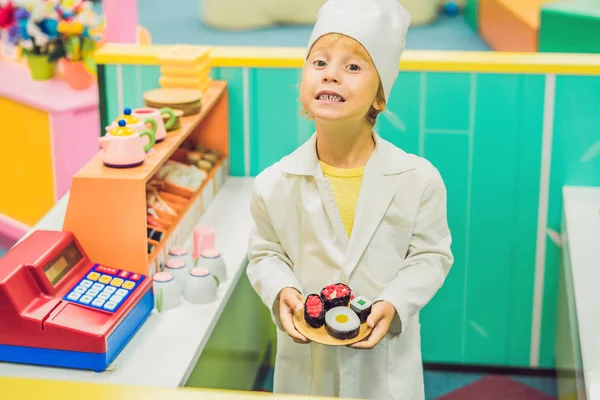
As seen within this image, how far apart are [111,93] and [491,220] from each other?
4.44 ft

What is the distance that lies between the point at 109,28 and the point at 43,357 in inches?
76.7

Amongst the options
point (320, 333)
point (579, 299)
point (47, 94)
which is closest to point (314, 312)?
point (320, 333)

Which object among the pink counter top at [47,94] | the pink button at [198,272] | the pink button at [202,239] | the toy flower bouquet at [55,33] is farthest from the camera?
the toy flower bouquet at [55,33]

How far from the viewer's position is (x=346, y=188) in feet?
6.55

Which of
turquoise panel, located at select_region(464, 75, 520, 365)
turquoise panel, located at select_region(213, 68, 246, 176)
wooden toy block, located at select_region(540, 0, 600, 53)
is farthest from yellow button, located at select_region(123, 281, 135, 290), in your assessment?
wooden toy block, located at select_region(540, 0, 600, 53)

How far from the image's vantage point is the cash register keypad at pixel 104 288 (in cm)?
206

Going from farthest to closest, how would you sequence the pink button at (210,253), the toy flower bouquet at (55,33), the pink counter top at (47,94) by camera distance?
the toy flower bouquet at (55,33) → the pink counter top at (47,94) → the pink button at (210,253)

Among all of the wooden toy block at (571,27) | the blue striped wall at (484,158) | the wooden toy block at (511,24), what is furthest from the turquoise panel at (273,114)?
the wooden toy block at (511,24)

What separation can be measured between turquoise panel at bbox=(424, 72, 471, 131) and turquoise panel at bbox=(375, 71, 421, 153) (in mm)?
35

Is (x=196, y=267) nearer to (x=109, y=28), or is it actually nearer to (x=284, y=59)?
(x=284, y=59)

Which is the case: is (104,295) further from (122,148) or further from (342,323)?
(342,323)

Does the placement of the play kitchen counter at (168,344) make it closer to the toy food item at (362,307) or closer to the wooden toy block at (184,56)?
the toy food item at (362,307)

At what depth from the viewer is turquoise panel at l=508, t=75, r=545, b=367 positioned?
2906 millimetres

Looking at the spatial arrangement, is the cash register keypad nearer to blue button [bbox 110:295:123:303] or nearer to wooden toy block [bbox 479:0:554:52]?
blue button [bbox 110:295:123:303]
